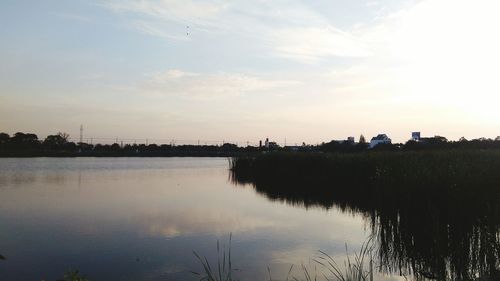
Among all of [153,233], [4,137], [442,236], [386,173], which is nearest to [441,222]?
[442,236]

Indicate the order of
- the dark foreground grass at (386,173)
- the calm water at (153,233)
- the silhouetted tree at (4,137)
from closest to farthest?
1. the calm water at (153,233)
2. the dark foreground grass at (386,173)
3. the silhouetted tree at (4,137)

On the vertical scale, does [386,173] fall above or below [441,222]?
above

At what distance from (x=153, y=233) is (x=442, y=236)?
6.13m

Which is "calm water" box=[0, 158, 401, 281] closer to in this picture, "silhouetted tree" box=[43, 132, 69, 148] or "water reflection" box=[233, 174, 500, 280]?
"water reflection" box=[233, 174, 500, 280]

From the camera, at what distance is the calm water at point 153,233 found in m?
7.45

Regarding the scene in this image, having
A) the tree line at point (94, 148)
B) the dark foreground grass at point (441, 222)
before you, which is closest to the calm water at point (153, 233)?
the dark foreground grass at point (441, 222)

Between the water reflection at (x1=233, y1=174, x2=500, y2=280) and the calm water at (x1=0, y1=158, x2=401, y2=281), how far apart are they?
75cm

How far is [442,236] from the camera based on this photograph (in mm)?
7355

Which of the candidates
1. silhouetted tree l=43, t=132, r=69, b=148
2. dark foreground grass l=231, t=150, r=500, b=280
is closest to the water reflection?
dark foreground grass l=231, t=150, r=500, b=280

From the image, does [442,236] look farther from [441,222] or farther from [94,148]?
[94,148]

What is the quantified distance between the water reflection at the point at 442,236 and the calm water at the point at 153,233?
0.75 meters

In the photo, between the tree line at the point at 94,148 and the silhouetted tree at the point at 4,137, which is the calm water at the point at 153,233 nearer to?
the tree line at the point at 94,148

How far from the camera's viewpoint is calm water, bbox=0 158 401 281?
745 cm

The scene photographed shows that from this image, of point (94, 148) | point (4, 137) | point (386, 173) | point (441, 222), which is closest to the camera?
point (441, 222)
